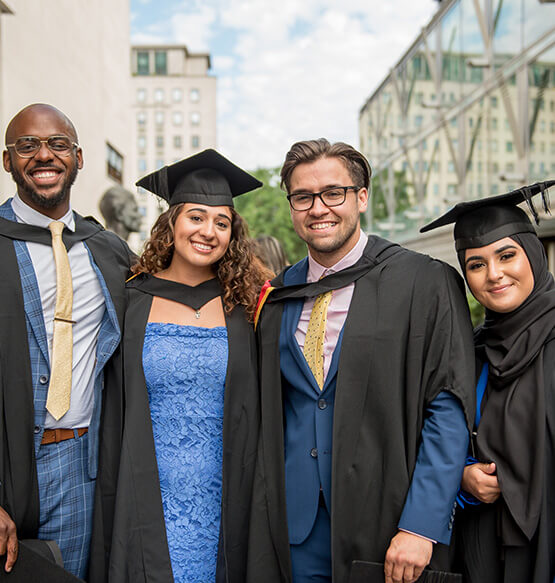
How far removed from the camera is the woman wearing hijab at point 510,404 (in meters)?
1.99

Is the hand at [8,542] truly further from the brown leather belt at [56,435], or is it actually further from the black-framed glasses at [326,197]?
the black-framed glasses at [326,197]

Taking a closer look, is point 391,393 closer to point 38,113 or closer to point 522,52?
point 38,113

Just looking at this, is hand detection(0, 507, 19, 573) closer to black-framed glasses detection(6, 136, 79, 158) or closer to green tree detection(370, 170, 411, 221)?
black-framed glasses detection(6, 136, 79, 158)

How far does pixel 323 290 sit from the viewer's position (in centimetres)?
242

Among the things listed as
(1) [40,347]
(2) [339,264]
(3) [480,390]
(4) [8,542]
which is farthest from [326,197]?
(4) [8,542]

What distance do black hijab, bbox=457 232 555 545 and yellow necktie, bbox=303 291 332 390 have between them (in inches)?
24.6

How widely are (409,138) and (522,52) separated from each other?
21.4ft

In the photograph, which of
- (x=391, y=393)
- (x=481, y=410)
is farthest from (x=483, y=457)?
(x=391, y=393)

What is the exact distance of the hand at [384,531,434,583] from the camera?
204 cm

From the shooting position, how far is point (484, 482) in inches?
80.4

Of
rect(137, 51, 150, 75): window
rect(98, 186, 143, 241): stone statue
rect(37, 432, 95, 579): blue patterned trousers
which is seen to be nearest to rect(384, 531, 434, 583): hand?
rect(37, 432, 95, 579): blue patterned trousers

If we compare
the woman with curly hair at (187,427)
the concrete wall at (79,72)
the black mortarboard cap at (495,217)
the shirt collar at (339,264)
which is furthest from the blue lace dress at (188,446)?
the concrete wall at (79,72)

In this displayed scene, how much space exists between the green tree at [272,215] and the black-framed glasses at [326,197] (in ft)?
95.9

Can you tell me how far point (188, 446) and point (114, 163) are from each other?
1374 cm
